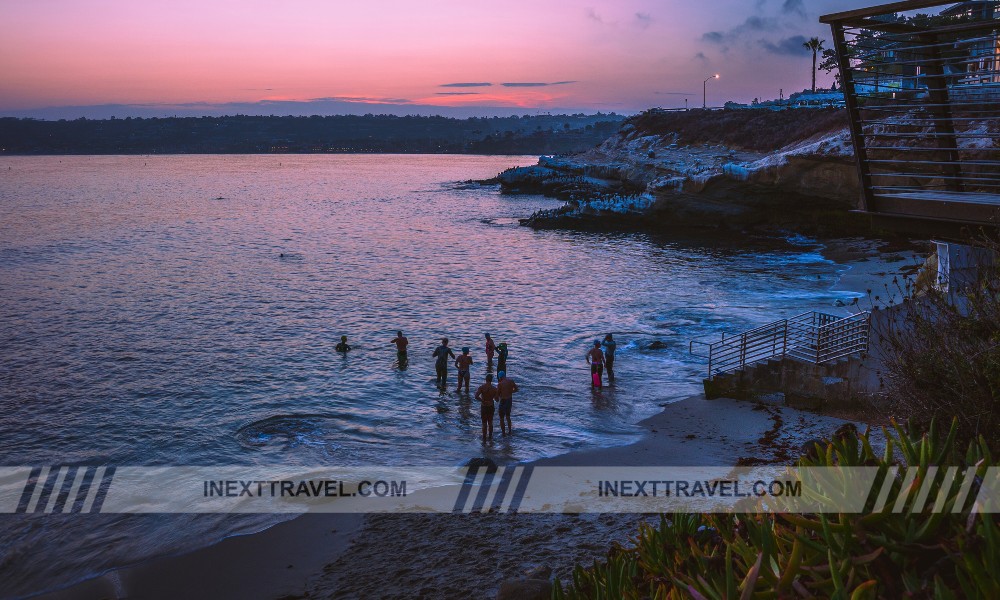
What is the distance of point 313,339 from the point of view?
2666 centimetres

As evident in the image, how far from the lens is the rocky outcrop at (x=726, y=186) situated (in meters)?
43.2

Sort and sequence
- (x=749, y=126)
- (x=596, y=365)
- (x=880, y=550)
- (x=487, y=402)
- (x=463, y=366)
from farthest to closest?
(x=749, y=126)
(x=463, y=366)
(x=596, y=365)
(x=487, y=402)
(x=880, y=550)

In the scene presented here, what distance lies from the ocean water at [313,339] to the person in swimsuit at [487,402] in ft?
1.50

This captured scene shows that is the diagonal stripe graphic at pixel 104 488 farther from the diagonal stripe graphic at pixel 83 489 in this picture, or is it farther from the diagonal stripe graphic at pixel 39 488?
the diagonal stripe graphic at pixel 39 488

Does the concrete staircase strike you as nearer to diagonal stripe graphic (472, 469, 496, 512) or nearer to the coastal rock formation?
diagonal stripe graphic (472, 469, 496, 512)

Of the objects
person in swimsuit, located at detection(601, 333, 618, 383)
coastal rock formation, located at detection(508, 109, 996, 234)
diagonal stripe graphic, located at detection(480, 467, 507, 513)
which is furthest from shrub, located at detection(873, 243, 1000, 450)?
coastal rock formation, located at detection(508, 109, 996, 234)

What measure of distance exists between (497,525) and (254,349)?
16.8 metres

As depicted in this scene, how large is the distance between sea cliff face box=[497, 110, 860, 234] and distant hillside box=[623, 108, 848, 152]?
117 cm

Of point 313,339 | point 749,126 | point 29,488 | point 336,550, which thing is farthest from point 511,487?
point 749,126

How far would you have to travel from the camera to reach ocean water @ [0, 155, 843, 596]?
49.6ft

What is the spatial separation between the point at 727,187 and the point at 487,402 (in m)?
39.8

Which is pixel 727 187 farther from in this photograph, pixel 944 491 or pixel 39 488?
pixel 944 491

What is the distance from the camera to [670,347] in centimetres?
2373

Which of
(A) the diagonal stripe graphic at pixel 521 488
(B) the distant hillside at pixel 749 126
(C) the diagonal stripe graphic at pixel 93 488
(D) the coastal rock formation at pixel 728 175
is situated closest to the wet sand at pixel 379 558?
(A) the diagonal stripe graphic at pixel 521 488
